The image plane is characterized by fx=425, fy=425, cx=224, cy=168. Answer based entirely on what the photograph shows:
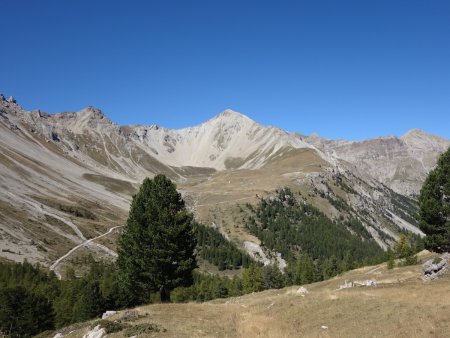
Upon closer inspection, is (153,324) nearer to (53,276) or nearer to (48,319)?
(48,319)

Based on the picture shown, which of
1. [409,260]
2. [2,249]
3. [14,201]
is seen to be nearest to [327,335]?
[409,260]

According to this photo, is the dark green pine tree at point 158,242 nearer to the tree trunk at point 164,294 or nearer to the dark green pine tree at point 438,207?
the tree trunk at point 164,294

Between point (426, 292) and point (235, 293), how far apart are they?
3832 inches

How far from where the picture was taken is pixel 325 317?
85.1 feet

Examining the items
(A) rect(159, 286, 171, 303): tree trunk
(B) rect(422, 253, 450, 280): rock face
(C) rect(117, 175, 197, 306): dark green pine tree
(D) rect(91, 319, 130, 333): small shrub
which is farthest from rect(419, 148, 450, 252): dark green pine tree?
(D) rect(91, 319, 130, 333): small shrub

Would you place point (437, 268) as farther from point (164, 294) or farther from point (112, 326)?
point (112, 326)

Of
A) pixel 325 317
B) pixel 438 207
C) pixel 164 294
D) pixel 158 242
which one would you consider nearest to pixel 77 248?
pixel 164 294

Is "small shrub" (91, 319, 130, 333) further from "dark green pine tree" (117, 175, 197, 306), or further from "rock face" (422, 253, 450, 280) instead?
"rock face" (422, 253, 450, 280)

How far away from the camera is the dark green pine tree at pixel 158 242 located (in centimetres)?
4628

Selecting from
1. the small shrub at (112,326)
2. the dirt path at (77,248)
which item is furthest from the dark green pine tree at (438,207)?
the dirt path at (77,248)

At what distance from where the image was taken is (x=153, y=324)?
84.6 feet

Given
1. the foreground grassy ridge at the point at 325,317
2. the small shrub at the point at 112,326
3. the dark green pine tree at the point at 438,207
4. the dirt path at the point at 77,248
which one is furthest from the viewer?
the dirt path at the point at 77,248

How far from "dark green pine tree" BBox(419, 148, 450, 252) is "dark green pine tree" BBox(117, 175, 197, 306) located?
3179 centimetres

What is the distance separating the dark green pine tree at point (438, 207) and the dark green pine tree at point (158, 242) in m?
31.8
